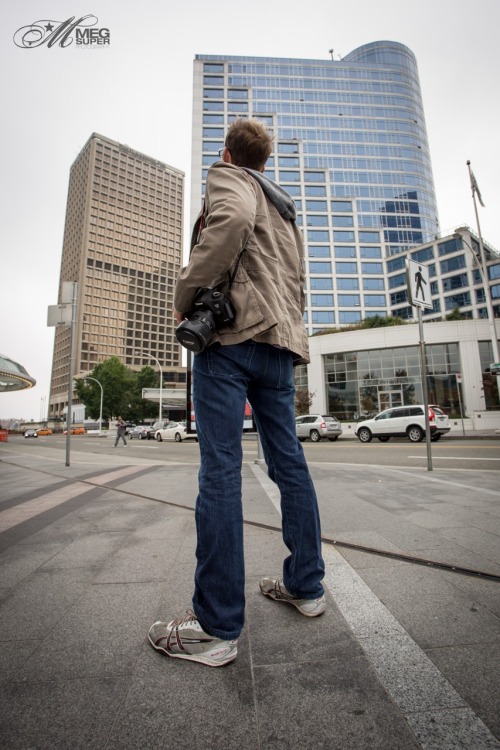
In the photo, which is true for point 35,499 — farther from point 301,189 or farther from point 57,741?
point 301,189

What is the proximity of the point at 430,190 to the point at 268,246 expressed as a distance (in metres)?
87.9

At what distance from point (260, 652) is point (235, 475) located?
0.56m

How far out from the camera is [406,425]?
16.9m

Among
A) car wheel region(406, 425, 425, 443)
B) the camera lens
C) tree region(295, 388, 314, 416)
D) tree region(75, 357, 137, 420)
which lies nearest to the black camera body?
the camera lens

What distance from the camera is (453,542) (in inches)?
88.9

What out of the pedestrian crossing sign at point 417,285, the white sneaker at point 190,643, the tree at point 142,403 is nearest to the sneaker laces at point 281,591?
the white sneaker at point 190,643

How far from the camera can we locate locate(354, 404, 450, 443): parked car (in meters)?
15.5

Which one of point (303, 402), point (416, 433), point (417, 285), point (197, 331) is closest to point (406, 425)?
point (416, 433)

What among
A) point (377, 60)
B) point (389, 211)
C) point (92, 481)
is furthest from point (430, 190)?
point (92, 481)

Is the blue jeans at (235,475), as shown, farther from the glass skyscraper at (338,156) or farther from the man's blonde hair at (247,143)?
the glass skyscraper at (338,156)

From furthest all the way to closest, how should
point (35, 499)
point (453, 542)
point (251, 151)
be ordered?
point (35, 499) → point (453, 542) → point (251, 151)

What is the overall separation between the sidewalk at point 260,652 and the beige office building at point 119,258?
389 feet

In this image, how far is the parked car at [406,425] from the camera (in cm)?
1548

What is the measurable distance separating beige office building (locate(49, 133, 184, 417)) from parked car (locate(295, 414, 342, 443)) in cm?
10130
